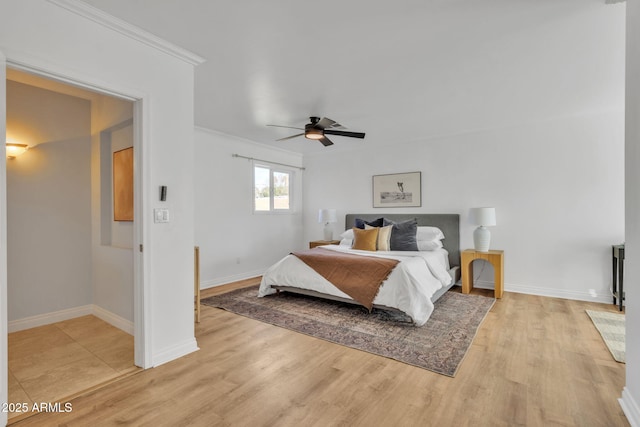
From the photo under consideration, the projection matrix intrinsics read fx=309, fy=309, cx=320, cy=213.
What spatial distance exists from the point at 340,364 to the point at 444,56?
8.55ft

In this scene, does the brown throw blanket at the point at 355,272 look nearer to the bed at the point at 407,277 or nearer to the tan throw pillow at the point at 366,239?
the bed at the point at 407,277

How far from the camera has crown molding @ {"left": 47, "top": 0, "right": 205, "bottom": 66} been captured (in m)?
1.90

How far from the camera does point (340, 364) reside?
7.78 ft

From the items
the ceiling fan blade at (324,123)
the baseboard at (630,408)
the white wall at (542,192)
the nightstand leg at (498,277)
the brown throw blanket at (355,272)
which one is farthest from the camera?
the nightstand leg at (498,277)

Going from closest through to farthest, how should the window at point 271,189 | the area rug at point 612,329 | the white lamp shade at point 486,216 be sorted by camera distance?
the area rug at point 612,329 < the white lamp shade at point 486,216 < the window at point 271,189

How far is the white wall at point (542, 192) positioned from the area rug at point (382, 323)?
3.39ft

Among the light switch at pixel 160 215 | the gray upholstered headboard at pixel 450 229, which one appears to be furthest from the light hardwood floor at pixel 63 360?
the gray upholstered headboard at pixel 450 229

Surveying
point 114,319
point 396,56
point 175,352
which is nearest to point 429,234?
point 396,56

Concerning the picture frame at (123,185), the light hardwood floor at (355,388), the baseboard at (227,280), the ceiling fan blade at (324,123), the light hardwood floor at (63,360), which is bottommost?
the light hardwood floor at (355,388)

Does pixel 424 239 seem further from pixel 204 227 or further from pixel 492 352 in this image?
pixel 204 227

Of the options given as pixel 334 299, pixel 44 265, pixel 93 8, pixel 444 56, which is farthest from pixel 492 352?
pixel 44 265

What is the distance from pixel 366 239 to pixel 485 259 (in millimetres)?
1669

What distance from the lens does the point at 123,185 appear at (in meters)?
3.13

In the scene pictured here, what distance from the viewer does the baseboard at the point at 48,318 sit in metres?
3.00
